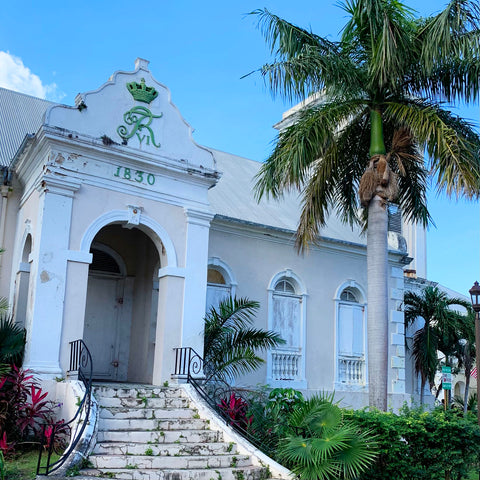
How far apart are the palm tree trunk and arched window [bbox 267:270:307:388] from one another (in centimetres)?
393

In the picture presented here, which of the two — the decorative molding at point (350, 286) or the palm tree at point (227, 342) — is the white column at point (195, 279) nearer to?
the palm tree at point (227, 342)

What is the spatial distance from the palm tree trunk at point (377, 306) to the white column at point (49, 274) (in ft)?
19.0

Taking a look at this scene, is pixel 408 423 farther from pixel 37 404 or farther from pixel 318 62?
pixel 318 62

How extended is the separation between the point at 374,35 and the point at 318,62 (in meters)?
1.24

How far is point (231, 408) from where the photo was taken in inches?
441

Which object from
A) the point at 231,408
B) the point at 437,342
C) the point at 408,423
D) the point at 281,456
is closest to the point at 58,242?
the point at 231,408

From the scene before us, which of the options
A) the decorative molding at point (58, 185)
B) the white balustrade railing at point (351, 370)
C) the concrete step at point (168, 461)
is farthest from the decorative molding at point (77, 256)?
the white balustrade railing at point (351, 370)

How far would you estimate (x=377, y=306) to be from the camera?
1212 cm

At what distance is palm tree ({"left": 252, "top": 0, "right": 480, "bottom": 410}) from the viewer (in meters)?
11.9

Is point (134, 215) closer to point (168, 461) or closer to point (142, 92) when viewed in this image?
point (142, 92)

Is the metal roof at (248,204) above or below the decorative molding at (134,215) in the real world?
above

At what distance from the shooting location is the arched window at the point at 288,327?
1567 cm

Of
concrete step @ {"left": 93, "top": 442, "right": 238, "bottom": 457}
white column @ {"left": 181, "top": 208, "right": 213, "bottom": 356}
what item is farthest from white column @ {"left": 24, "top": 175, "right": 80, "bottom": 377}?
white column @ {"left": 181, "top": 208, "right": 213, "bottom": 356}

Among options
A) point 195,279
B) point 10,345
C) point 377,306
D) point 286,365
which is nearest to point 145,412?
point 10,345
